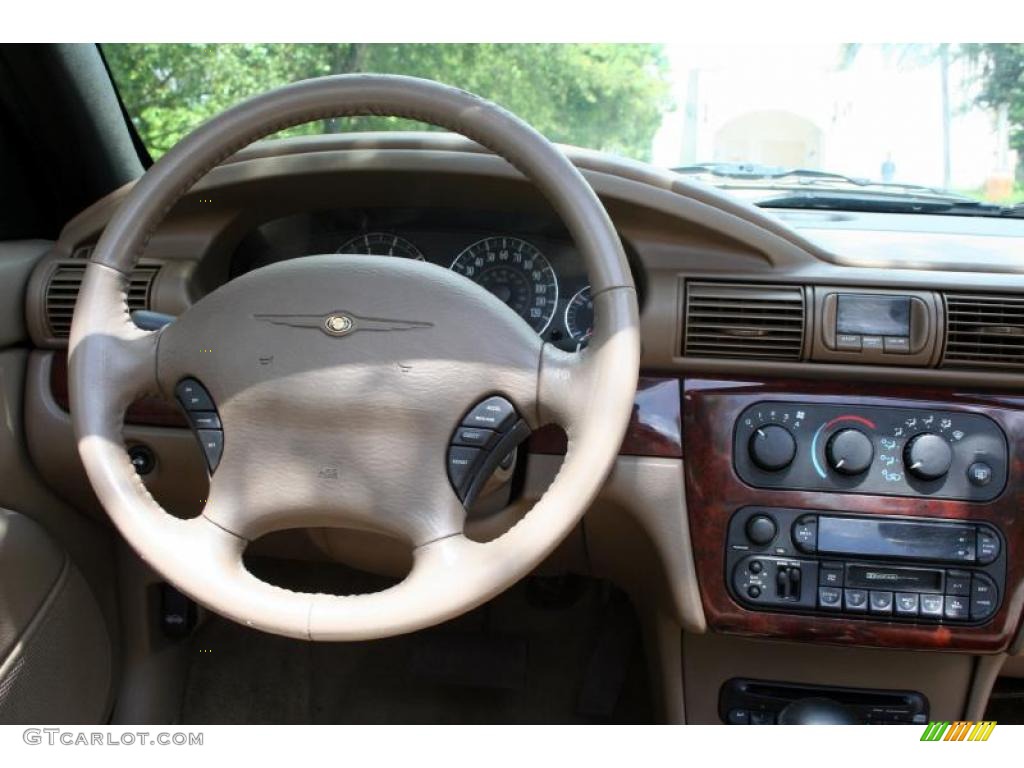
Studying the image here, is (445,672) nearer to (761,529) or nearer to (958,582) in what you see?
(761,529)

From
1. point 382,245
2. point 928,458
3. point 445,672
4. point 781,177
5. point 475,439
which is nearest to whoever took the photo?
point 475,439

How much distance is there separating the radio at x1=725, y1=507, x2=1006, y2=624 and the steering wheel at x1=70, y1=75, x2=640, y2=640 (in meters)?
0.58

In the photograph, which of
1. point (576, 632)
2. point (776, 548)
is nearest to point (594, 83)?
point (576, 632)

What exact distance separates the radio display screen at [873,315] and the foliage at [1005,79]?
897 millimetres

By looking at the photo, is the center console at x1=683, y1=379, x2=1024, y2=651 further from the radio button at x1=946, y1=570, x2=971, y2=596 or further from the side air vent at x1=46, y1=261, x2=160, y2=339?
the side air vent at x1=46, y1=261, x2=160, y2=339

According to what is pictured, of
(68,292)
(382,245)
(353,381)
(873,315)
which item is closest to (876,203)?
(873,315)

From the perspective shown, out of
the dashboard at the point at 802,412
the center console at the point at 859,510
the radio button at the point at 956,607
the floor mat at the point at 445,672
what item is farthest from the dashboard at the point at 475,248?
the floor mat at the point at 445,672

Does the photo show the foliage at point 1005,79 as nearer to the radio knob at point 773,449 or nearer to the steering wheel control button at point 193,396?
the radio knob at point 773,449

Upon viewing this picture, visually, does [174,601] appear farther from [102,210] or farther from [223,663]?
[102,210]

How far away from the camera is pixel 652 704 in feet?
7.52

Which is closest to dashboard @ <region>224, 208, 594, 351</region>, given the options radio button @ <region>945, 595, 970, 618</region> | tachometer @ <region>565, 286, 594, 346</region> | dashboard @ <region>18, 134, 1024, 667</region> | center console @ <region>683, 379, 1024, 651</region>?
tachometer @ <region>565, 286, 594, 346</region>

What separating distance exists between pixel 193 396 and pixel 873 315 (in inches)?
43.5

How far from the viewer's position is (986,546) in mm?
1672

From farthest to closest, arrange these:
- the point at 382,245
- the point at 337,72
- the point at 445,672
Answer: the point at 445,672
the point at 382,245
the point at 337,72
